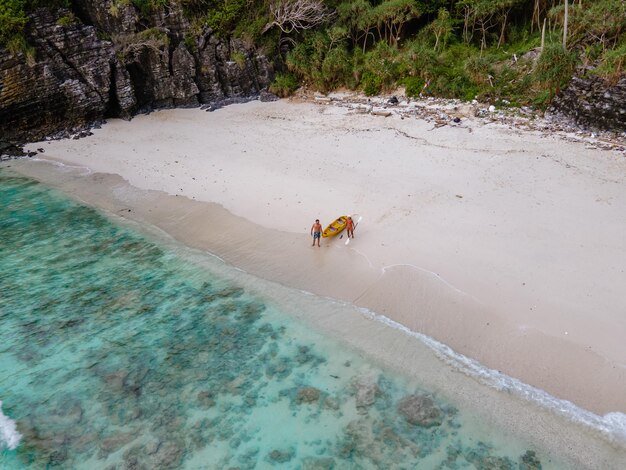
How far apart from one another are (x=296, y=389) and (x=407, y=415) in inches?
110

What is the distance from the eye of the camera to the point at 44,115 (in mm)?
27938

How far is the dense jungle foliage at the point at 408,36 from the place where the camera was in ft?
82.6

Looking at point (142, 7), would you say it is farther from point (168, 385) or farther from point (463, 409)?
point (463, 409)

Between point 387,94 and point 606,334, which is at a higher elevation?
point 387,94

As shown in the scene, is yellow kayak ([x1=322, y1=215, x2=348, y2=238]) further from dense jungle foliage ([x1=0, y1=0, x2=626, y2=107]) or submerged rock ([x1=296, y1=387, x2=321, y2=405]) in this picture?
dense jungle foliage ([x1=0, y1=0, x2=626, y2=107])

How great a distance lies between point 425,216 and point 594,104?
40.3ft

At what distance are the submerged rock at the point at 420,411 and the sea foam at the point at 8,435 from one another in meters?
9.09

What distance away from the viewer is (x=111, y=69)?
29.0m

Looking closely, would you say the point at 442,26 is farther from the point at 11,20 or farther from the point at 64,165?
the point at 11,20

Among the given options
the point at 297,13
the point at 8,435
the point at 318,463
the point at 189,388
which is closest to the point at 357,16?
the point at 297,13

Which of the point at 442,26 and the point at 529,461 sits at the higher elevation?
the point at 442,26

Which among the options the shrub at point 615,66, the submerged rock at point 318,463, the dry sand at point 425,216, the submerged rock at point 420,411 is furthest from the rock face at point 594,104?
the submerged rock at point 318,463

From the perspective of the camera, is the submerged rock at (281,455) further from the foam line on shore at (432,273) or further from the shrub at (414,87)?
the shrub at (414,87)

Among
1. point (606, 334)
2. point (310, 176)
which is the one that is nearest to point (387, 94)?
point (310, 176)
